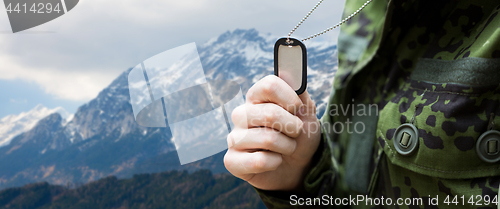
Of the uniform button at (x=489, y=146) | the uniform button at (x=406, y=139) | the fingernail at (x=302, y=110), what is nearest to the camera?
the uniform button at (x=489, y=146)

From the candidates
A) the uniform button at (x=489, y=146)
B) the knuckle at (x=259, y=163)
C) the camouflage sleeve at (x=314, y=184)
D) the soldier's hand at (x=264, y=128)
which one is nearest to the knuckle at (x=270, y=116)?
the soldier's hand at (x=264, y=128)

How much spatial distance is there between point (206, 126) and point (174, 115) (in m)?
0.10

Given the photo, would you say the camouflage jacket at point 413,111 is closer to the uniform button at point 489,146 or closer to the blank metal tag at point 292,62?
the uniform button at point 489,146

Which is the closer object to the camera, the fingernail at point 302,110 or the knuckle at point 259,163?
the knuckle at point 259,163

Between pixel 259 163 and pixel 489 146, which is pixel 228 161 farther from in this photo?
pixel 489 146

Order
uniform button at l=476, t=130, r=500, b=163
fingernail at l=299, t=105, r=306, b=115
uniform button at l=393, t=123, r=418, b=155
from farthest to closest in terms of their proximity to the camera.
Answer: fingernail at l=299, t=105, r=306, b=115, uniform button at l=393, t=123, r=418, b=155, uniform button at l=476, t=130, r=500, b=163

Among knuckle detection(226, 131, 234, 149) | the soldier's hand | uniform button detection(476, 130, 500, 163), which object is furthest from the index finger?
uniform button detection(476, 130, 500, 163)

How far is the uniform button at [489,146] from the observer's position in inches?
27.0

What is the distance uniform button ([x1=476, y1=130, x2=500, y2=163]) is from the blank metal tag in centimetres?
45

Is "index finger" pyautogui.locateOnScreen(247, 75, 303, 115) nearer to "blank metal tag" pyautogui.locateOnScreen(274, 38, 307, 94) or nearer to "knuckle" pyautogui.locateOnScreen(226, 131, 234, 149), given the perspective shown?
"blank metal tag" pyautogui.locateOnScreen(274, 38, 307, 94)

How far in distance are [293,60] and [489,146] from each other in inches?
20.8

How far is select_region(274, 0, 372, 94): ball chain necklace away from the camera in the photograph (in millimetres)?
823

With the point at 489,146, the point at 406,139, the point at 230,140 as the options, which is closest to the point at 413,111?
the point at 406,139

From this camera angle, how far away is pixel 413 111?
82 cm
